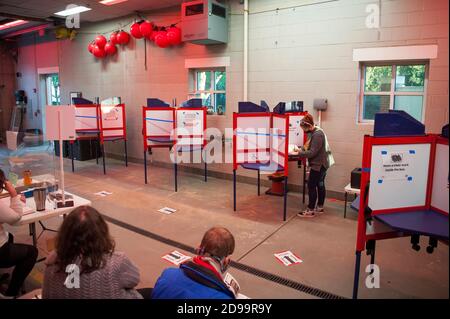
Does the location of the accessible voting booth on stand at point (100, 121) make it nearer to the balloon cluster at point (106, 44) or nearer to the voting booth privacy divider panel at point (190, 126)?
the balloon cluster at point (106, 44)

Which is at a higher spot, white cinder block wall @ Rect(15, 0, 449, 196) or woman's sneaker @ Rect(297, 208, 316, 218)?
white cinder block wall @ Rect(15, 0, 449, 196)

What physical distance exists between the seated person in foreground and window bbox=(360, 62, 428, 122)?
435 centimetres

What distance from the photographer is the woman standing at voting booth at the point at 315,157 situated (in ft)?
14.6

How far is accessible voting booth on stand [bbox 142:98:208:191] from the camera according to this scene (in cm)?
589

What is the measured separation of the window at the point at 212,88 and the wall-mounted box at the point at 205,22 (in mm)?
745

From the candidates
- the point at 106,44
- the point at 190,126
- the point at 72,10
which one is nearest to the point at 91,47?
the point at 106,44

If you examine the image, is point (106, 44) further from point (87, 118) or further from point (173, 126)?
point (173, 126)

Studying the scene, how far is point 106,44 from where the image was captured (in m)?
7.95

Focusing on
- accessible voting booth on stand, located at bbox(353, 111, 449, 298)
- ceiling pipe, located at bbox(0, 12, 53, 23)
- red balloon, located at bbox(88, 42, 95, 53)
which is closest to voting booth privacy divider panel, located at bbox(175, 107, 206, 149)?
red balloon, located at bbox(88, 42, 95, 53)

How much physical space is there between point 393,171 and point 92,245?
1930 millimetres

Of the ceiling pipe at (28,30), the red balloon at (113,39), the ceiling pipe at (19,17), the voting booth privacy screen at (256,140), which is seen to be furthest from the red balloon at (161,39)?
the ceiling pipe at (28,30)

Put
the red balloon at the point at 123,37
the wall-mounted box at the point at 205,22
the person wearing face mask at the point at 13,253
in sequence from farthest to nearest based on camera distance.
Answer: the red balloon at the point at 123,37 < the wall-mounted box at the point at 205,22 < the person wearing face mask at the point at 13,253

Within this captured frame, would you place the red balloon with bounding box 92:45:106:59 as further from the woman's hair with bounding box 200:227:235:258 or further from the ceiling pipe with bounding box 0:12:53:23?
the woman's hair with bounding box 200:227:235:258

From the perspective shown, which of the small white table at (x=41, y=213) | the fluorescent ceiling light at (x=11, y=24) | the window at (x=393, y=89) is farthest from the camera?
the fluorescent ceiling light at (x=11, y=24)
